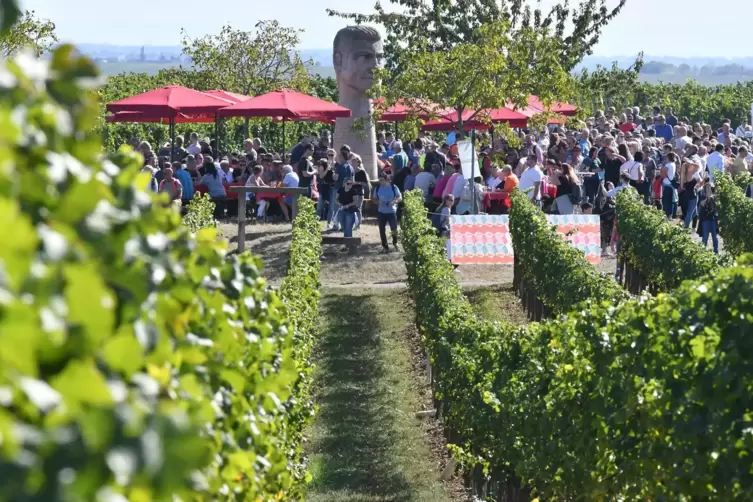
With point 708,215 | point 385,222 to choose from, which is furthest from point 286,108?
point 708,215

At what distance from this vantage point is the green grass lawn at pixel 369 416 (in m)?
9.33

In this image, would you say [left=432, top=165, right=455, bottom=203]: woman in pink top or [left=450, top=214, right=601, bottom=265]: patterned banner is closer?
[left=450, top=214, right=601, bottom=265]: patterned banner

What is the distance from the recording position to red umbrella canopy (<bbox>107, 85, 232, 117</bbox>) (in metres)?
22.9

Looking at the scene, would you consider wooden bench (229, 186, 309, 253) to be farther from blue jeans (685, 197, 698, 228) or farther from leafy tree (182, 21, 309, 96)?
leafy tree (182, 21, 309, 96)

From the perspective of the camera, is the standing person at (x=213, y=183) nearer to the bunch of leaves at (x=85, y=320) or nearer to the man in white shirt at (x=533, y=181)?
the man in white shirt at (x=533, y=181)

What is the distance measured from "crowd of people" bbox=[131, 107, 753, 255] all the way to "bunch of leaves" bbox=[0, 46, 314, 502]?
15.3 m

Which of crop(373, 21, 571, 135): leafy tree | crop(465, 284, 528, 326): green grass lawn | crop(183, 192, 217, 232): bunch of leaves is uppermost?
crop(373, 21, 571, 135): leafy tree

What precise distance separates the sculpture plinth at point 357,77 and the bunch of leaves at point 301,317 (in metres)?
6.23

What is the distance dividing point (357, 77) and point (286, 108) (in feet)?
8.85

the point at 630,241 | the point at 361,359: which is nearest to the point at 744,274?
the point at 361,359

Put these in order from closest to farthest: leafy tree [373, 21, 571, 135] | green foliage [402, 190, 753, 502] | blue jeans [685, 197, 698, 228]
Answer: green foliage [402, 190, 753, 502], leafy tree [373, 21, 571, 135], blue jeans [685, 197, 698, 228]

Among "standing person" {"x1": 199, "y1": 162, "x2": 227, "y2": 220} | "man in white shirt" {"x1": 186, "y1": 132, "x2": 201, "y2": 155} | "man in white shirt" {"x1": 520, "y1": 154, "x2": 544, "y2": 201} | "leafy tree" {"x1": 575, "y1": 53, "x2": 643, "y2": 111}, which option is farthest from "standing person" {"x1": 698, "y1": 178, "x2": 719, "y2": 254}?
"leafy tree" {"x1": 575, "y1": 53, "x2": 643, "y2": 111}

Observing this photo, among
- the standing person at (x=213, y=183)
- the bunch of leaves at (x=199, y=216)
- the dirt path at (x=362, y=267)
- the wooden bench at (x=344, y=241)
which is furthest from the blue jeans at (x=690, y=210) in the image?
the standing person at (x=213, y=183)

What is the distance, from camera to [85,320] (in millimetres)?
1706
